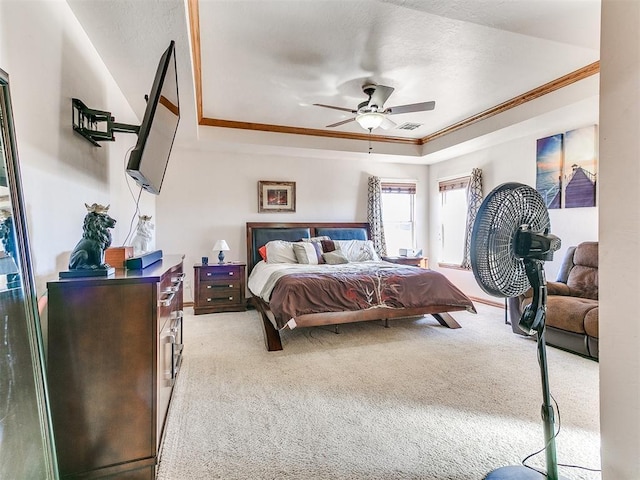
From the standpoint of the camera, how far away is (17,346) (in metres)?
1.11

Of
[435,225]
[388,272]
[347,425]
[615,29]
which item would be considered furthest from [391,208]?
[615,29]

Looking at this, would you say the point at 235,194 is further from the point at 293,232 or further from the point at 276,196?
the point at 293,232

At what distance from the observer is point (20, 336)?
1.12 m

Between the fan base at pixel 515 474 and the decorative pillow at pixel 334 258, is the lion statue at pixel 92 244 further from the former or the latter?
the decorative pillow at pixel 334 258

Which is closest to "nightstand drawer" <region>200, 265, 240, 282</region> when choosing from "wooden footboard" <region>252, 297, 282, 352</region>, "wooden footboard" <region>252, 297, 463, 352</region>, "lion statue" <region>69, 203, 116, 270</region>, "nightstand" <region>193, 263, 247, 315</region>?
"nightstand" <region>193, 263, 247, 315</region>

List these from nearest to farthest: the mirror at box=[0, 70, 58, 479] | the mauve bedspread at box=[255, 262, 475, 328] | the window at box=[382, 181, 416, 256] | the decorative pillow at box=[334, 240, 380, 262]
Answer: the mirror at box=[0, 70, 58, 479] → the mauve bedspread at box=[255, 262, 475, 328] → the decorative pillow at box=[334, 240, 380, 262] → the window at box=[382, 181, 416, 256]

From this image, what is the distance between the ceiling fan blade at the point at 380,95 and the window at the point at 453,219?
2.71 meters

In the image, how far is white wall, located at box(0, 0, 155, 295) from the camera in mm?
1335

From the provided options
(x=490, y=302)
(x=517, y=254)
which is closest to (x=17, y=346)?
(x=517, y=254)

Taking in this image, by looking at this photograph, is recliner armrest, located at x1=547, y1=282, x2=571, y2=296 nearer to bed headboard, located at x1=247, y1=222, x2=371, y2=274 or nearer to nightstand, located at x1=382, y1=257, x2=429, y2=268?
nightstand, located at x1=382, y1=257, x2=429, y2=268

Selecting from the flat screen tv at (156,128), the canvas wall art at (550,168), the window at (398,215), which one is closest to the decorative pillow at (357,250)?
the window at (398,215)

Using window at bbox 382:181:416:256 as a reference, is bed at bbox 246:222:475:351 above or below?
below

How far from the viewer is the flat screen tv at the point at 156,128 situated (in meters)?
1.53

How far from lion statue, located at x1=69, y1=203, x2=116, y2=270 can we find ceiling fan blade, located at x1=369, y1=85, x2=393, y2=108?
272 cm
